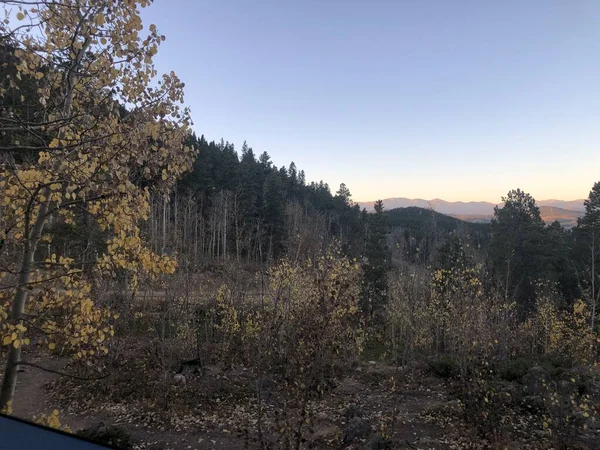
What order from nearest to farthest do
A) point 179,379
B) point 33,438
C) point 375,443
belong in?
1. point 33,438
2. point 375,443
3. point 179,379

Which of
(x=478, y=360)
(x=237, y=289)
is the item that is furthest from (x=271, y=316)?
(x=237, y=289)

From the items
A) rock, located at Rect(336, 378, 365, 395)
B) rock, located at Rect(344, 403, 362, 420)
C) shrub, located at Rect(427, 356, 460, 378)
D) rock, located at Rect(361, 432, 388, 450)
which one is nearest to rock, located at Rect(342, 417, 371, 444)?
rock, located at Rect(361, 432, 388, 450)

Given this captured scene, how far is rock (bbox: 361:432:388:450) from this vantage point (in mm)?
6252

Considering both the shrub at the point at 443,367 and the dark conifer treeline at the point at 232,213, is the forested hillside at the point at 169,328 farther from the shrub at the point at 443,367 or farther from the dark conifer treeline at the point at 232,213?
the dark conifer treeline at the point at 232,213

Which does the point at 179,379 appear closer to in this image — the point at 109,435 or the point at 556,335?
the point at 109,435

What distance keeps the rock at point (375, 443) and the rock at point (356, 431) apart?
2.00 ft

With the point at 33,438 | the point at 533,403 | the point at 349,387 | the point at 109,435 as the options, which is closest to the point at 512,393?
the point at 533,403

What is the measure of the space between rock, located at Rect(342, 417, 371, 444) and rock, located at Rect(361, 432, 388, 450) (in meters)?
0.61

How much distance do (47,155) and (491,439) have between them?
7974 millimetres

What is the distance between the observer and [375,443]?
6332mm

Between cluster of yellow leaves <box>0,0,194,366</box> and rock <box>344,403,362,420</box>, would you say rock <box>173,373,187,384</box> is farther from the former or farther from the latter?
cluster of yellow leaves <box>0,0,194,366</box>

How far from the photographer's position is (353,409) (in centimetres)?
863

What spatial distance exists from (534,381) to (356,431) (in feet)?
18.4

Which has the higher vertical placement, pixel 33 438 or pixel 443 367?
pixel 33 438
